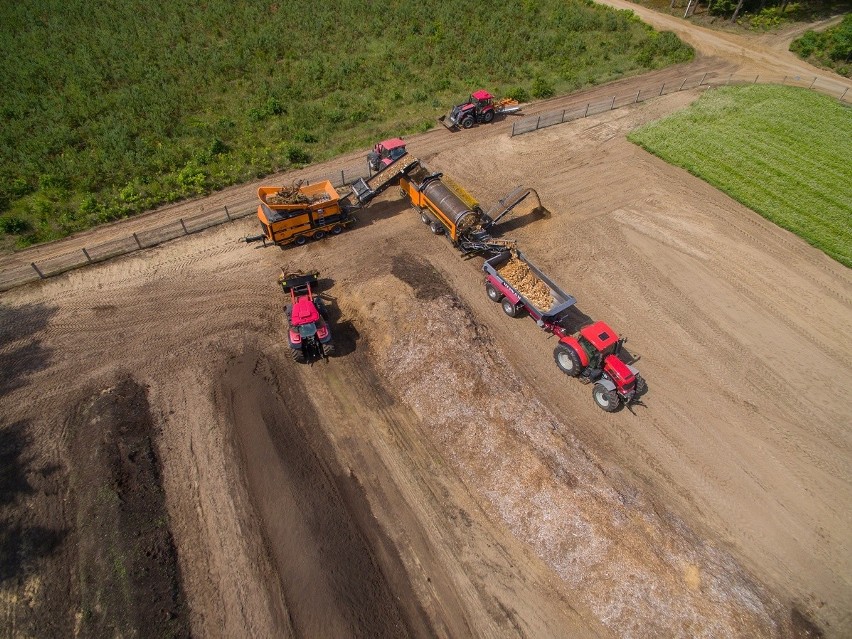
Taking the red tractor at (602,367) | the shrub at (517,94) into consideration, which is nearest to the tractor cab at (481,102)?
the shrub at (517,94)

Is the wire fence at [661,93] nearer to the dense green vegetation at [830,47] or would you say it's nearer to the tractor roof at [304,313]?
the dense green vegetation at [830,47]

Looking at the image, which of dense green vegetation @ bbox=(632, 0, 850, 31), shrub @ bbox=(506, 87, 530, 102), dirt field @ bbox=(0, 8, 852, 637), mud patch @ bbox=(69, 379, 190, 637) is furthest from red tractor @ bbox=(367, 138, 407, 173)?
dense green vegetation @ bbox=(632, 0, 850, 31)

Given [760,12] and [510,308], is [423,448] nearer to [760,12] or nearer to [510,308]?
[510,308]

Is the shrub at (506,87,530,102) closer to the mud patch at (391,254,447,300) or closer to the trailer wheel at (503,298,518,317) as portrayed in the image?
the mud patch at (391,254,447,300)

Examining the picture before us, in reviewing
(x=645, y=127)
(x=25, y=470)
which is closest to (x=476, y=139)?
(x=645, y=127)

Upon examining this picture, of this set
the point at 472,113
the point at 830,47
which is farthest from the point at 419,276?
the point at 830,47

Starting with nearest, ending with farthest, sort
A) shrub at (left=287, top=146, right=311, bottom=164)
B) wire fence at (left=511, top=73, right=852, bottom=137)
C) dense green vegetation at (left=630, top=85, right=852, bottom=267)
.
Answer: dense green vegetation at (left=630, top=85, right=852, bottom=267)
shrub at (left=287, top=146, right=311, bottom=164)
wire fence at (left=511, top=73, right=852, bottom=137)
